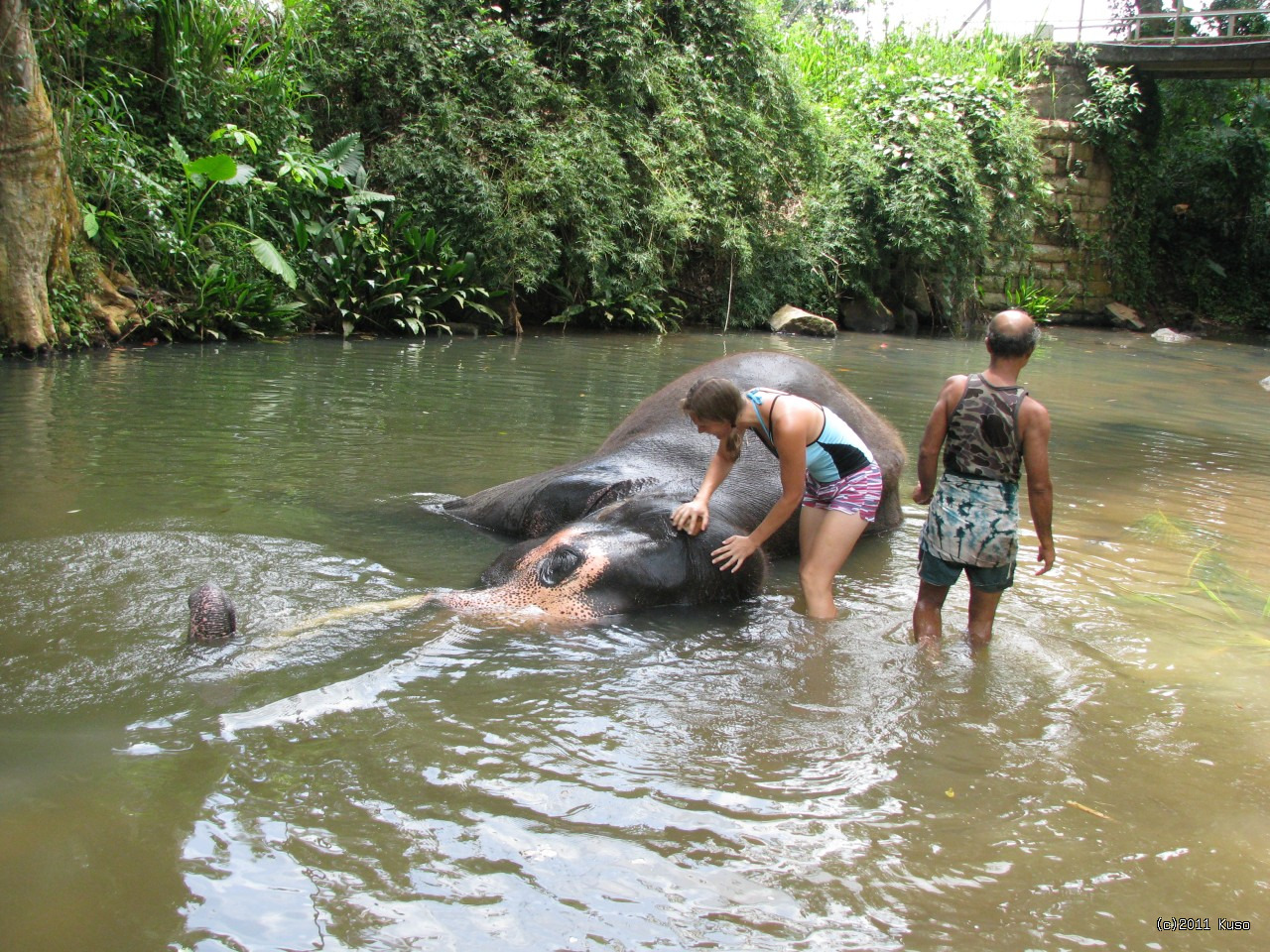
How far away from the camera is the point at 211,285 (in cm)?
1212

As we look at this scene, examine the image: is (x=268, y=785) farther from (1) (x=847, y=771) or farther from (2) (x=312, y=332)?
(2) (x=312, y=332)

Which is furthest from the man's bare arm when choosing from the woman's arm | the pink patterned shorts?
the woman's arm

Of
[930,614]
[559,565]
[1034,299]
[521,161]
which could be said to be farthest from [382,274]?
[1034,299]

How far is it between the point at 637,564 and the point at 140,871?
2.37 metres

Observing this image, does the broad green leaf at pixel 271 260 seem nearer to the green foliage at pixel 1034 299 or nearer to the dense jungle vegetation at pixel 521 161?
the dense jungle vegetation at pixel 521 161

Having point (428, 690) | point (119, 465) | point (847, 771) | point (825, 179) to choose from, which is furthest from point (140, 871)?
point (825, 179)

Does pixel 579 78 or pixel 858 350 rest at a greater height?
pixel 579 78

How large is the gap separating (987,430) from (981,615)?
0.75 meters

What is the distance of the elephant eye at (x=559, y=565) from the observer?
4.42 meters

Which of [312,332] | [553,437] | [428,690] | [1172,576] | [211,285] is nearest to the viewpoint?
[428,690]

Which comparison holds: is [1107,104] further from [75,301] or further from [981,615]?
[981,615]

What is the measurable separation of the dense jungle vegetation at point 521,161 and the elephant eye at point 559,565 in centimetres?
805

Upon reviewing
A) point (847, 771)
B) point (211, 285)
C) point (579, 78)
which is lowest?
point (847, 771)

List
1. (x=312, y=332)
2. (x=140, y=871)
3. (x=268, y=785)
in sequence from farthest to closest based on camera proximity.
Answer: (x=312, y=332), (x=268, y=785), (x=140, y=871)
